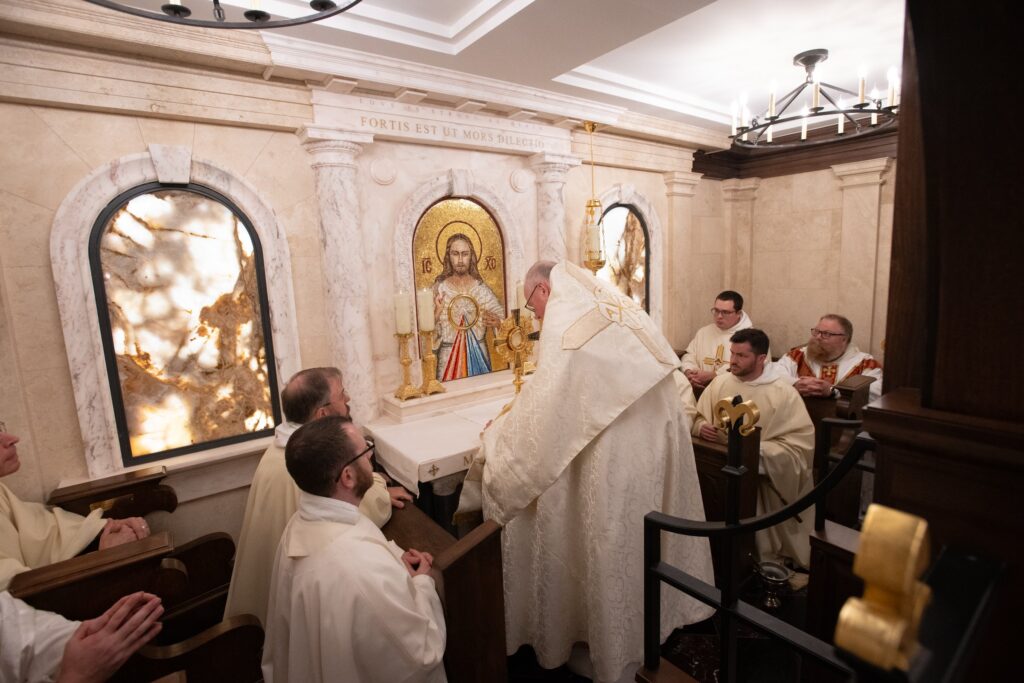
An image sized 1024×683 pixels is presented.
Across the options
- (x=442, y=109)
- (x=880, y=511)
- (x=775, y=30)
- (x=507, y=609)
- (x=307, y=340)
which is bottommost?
(x=507, y=609)

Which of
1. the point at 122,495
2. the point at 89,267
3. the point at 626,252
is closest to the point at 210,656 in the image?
the point at 122,495

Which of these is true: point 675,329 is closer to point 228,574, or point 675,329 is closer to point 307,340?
point 307,340

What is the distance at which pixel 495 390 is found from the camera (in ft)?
15.1

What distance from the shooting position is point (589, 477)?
100 inches

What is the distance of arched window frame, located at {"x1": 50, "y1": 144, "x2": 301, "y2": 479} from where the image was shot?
3.06 metres

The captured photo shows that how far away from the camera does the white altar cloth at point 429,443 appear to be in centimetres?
319

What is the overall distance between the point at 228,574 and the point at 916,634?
3755 mm

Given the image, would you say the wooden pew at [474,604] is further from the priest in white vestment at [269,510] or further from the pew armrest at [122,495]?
the pew armrest at [122,495]

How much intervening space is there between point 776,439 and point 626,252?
10.9 feet

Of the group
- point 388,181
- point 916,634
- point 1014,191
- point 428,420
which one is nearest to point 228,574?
point 428,420

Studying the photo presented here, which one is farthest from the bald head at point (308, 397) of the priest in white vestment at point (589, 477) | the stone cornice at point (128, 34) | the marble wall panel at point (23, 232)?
the stone cornice at point (128, 34)

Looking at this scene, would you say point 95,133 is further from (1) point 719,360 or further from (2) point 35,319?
(1) point 719,360

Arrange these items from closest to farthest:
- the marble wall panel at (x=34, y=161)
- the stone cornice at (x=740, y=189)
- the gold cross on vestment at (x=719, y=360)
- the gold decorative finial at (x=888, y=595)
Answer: the gold decorative finial at (x=888, y=595), the marble wall panel at (x=34, y=161), the gold cross on vestment at (x=719, y=360), the stone cornice at (x=740, y=189)

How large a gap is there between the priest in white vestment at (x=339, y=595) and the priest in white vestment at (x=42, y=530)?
141 cm
